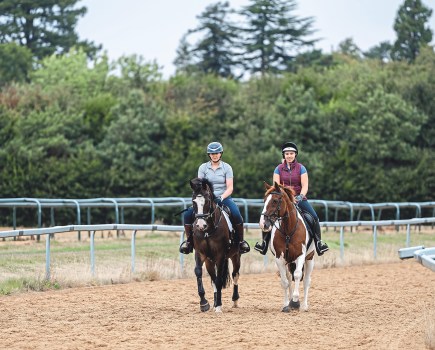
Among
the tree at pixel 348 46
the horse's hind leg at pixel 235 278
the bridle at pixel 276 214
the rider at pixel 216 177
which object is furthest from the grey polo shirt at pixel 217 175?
the tree at pixel 348 46

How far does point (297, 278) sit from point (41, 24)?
6845cm

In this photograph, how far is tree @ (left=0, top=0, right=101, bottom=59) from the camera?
7744cm

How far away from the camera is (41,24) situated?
81.0 meters

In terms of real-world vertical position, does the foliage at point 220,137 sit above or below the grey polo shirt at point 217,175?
above

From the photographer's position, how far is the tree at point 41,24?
254 ft

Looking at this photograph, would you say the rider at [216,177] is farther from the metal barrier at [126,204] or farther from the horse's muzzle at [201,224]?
the metal barrier at [126,204]

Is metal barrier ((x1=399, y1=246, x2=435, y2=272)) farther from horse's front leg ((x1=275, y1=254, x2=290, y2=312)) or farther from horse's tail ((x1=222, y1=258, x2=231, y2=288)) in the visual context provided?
horse's tail ((x1=222, y1=258, x2=231, y2=288))

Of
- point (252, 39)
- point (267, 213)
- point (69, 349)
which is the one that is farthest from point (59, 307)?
point (252, 39)

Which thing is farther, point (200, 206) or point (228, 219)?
point (228, 219)

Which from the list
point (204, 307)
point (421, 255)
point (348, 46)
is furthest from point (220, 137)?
point (348, 46)

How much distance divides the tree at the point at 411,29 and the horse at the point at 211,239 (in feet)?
224

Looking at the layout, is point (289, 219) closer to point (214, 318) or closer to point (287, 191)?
point (287, 191)

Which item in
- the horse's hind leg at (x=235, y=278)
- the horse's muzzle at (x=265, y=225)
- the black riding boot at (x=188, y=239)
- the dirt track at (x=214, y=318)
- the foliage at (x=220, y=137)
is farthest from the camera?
the foliage at (x=220, y=137)

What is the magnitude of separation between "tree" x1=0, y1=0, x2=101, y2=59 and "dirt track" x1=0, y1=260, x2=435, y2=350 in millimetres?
60243
